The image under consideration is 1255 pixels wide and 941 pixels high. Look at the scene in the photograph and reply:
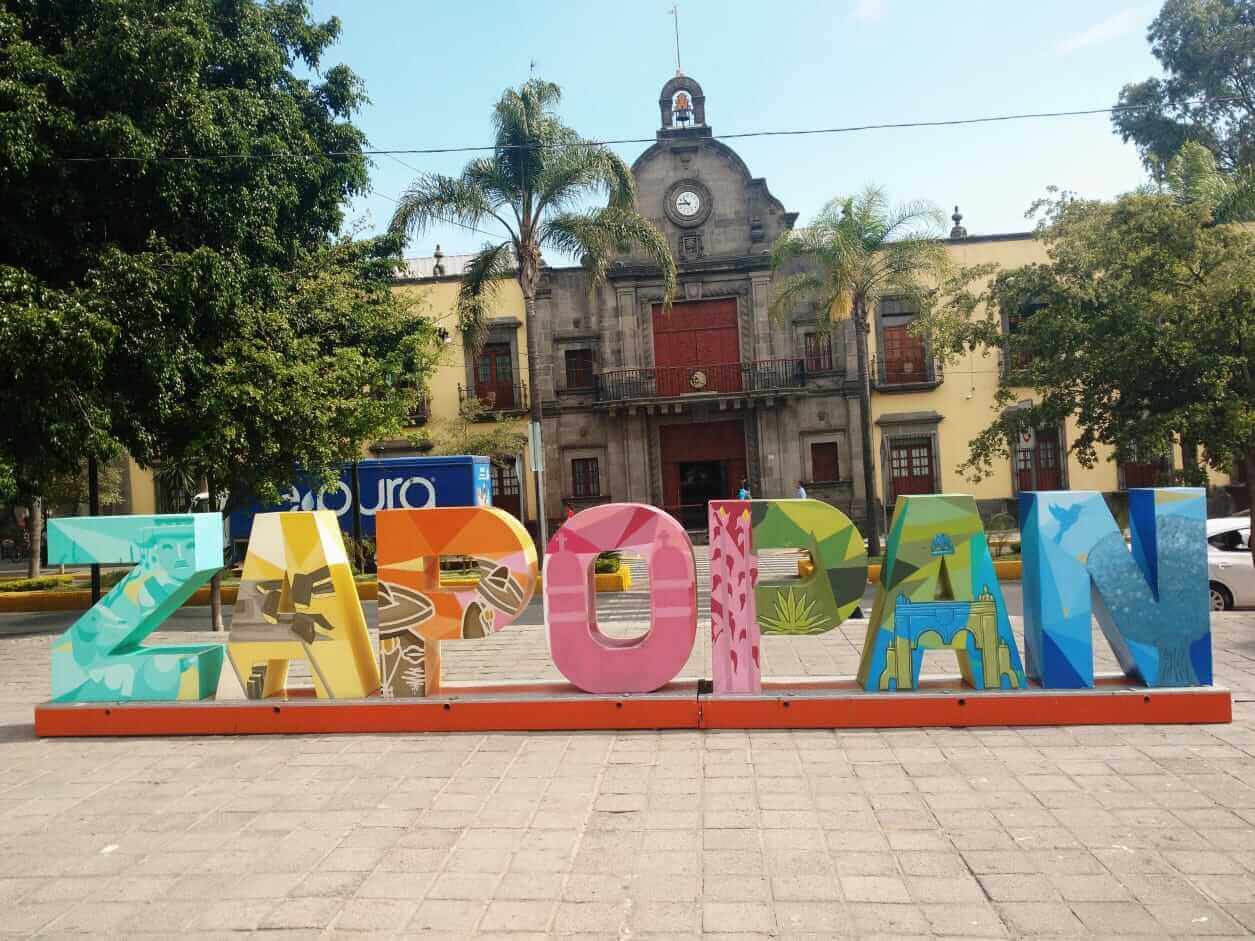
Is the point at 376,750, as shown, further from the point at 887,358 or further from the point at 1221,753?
the point at 887,358

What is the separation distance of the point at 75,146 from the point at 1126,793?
1278 cm

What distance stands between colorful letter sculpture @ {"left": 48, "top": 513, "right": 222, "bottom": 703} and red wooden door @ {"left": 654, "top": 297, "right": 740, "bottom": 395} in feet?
72.0

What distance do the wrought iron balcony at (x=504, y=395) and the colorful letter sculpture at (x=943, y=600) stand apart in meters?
22.7

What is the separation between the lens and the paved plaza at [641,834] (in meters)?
4.15

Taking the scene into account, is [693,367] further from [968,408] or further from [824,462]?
[968,408]

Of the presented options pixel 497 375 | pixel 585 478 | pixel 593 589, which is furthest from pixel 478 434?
pixel 593 589

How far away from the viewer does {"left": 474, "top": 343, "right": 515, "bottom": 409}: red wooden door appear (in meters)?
29.5

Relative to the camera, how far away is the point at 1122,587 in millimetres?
6906

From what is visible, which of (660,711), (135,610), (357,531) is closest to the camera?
(660,711)

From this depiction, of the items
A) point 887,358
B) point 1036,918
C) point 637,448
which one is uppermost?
point 887,358

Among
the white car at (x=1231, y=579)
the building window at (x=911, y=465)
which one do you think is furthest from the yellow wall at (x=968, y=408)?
the white car at (x=1231, y=579)

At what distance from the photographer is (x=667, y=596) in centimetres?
708

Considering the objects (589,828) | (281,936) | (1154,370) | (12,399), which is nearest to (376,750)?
(589,828)

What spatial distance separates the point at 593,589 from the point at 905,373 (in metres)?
23.3
